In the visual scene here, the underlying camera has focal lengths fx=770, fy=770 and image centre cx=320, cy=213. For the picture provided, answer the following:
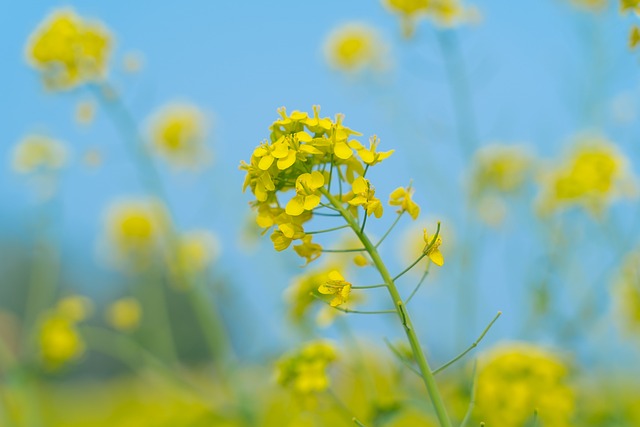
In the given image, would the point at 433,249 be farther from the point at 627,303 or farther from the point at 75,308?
the point at 627,303

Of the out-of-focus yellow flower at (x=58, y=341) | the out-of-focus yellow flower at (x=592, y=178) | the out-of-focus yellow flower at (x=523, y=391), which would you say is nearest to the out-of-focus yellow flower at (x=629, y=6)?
the out-of-focus yellow flower at (x=523, y=391)

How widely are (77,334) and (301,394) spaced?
1860 mm

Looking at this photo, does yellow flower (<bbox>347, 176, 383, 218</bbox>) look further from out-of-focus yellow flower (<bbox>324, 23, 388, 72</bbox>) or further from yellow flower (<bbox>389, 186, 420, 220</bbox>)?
out-of-focus yellow flower (<bbox>324, 23, 388, 72</bbox>)

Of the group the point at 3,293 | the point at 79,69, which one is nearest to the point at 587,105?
the point at 79,69

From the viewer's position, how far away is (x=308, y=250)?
4.78ft

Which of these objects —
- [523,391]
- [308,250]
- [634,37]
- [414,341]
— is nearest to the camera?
[414,341]

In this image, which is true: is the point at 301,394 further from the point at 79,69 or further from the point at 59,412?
the point at 59,412

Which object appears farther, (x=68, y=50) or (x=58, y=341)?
(x=58, y=341)

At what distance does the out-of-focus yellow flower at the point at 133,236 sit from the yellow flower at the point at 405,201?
350 cm

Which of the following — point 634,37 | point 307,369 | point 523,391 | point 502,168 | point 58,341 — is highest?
point 502,168

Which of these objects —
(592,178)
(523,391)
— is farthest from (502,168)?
(523,391)

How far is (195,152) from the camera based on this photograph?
4.54 meters

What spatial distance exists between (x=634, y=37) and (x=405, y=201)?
28.7 inches

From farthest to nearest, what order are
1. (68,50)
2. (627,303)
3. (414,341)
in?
1. (627,303)
2. (68,50)
3. (414,341)
